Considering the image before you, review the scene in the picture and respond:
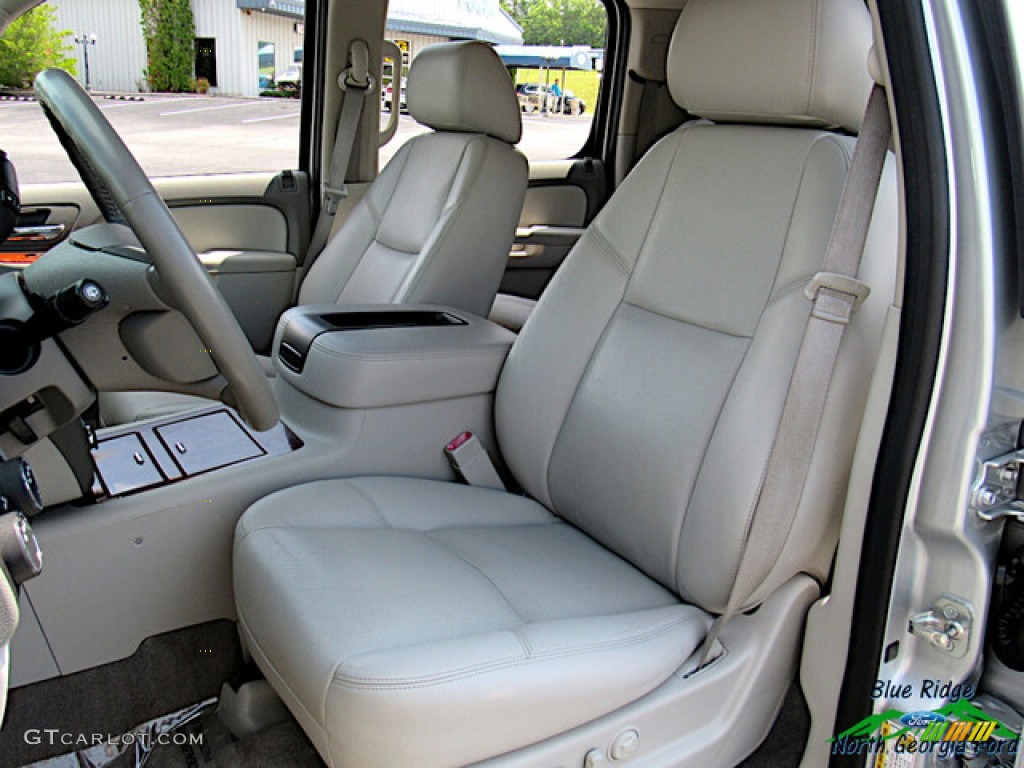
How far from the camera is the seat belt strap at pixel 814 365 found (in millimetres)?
1183

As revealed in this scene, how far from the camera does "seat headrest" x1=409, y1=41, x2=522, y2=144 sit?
2.27 m

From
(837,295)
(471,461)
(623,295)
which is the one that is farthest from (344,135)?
(837,295)

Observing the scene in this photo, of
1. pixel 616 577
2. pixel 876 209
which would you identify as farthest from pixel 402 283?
pixel 876 209

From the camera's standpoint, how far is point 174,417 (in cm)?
180

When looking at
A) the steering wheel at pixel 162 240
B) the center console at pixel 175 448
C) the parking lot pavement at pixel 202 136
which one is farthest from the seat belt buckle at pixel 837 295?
the parking lot pavement at pixel 202 136

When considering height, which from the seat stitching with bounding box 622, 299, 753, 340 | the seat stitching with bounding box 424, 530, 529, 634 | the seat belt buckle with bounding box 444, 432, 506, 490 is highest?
the seat stitching with bounding box 622, 299, 753, 340

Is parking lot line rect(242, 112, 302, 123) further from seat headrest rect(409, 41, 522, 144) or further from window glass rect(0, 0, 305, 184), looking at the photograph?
seat headrest rect(409, 41, 522, 144)

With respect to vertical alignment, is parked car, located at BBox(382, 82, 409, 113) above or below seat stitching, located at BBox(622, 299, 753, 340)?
above

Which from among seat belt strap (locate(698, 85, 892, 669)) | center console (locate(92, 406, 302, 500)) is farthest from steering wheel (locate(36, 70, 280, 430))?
seat belt strap (locate(698, 85, 892, 669))

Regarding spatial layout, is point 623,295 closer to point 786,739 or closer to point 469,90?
point 786,739

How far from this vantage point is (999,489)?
1.04m

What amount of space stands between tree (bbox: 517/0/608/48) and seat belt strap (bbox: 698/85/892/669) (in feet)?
7.47

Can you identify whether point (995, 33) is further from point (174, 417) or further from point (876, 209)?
point (174, 417)

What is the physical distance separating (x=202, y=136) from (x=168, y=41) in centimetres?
43
